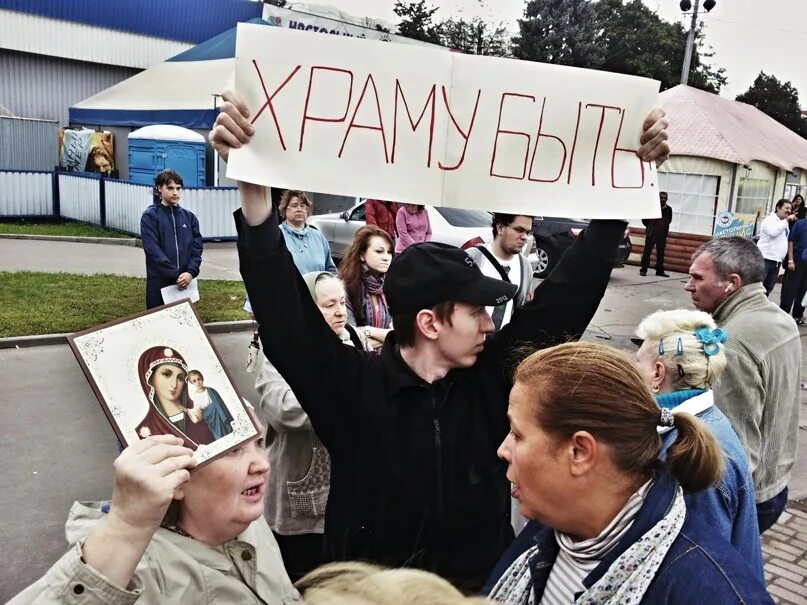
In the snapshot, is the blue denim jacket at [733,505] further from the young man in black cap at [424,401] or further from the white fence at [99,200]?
the white fence at [99,200]

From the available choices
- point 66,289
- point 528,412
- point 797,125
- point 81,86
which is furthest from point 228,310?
point 797,125

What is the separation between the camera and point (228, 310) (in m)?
10.7

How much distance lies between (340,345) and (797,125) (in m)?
49.2

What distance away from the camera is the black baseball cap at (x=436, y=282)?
2334 mm

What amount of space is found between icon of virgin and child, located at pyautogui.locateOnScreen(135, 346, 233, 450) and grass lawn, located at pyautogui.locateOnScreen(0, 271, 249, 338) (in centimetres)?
751

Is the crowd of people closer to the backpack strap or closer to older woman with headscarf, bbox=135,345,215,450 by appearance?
older woman with headscarf, bbox=135,345,215,450

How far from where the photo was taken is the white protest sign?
6.88 ft

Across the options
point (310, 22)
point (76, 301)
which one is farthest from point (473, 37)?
point (76, 301)

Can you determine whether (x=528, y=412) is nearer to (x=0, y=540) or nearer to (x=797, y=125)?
(x=0, y=540)

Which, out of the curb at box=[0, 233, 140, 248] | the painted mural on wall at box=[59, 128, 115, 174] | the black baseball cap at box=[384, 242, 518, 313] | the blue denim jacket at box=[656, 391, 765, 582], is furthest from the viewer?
the painted mural on wall at box=[59, 128, 115, 174]

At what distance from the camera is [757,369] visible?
137 inches

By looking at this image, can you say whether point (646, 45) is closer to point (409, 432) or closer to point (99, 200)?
point (99, 200)

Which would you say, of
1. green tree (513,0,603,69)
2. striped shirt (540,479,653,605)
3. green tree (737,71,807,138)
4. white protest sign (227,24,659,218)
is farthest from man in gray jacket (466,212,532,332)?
green tree (737,71,807,138)

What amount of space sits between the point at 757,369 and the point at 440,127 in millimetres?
2135
